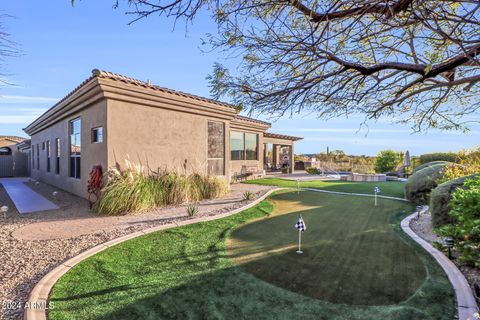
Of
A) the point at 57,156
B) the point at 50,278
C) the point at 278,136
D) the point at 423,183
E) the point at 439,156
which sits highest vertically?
the point at 278,136

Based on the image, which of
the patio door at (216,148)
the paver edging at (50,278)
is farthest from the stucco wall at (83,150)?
the patio door at (216,148)

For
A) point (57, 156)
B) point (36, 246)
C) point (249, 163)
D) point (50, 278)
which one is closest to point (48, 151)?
point (57, 156)

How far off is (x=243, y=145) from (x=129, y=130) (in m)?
10.3

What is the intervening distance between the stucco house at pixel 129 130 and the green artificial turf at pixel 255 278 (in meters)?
4.53

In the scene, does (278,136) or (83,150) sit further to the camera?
(278,136)

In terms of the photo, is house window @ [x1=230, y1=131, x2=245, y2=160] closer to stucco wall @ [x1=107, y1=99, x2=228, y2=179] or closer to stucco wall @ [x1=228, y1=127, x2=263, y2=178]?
stucco wall @ [x1=228, y1=127, x2=263, y2=178]

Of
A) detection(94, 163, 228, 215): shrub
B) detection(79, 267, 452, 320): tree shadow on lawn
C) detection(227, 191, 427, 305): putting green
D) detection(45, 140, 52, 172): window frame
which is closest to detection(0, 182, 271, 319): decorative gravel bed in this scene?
detection(94, 163, 228, 215): shrub

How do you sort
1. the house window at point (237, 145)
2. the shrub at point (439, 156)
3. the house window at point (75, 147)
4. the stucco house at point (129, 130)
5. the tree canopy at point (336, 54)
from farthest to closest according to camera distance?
the shrub at point (439, 156) < the house window at point (237, 145) < the house window at point (75, 147) < the stucco house at point (129, 130) < the tree canopy at point (336, 54)

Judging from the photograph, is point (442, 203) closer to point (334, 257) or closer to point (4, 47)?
point (334, 257)

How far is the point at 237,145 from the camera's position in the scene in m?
17.8

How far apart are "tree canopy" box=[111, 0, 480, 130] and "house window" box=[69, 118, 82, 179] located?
9.33 meters

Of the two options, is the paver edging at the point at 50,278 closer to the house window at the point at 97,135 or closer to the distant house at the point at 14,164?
the house window at the point at 97,135

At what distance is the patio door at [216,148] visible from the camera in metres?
12.5

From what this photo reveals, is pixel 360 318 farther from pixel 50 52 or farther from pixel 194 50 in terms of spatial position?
pixel 50 52
